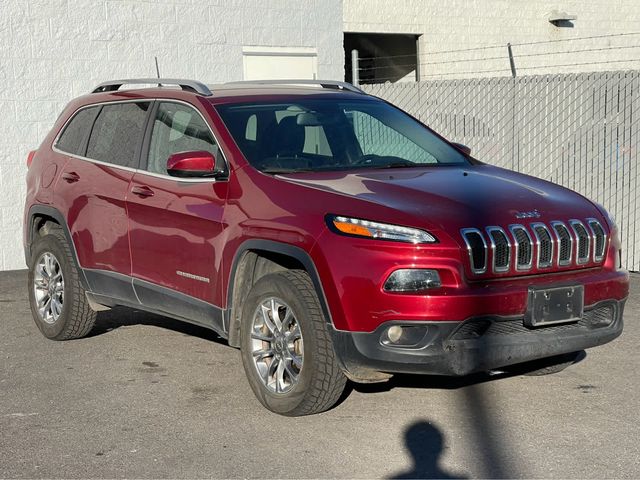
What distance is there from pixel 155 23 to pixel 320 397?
9057 millimetres

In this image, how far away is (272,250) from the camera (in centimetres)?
600

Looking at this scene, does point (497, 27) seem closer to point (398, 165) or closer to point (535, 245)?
point (398, 165)

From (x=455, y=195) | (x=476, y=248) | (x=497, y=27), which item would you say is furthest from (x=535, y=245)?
(x=497, y=27)

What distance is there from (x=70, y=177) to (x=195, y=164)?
185cm

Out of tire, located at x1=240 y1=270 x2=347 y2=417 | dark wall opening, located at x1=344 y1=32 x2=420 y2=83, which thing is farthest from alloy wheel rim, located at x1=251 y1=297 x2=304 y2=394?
dark wall opening, located at x1=344 y1=32 x2=420 y2=83

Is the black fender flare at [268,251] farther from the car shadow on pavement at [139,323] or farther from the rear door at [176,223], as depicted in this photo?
the car shadow on pavement at [139,323]

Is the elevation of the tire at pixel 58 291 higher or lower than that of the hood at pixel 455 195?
lower

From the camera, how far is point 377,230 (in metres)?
5.56

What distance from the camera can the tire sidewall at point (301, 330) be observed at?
5.74 metres

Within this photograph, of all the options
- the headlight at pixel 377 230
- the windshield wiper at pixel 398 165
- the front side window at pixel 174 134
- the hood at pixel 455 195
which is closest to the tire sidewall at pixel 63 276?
the front side window at pixel 174 134

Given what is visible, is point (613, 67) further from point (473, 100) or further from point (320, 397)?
point (320, 397)

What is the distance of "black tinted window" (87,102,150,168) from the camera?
7.41 meters

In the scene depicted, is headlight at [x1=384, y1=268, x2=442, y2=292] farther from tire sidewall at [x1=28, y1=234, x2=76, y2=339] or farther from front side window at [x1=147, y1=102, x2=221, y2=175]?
tire sidewall at [x1=28, y1=234, x2=76, y2=339]

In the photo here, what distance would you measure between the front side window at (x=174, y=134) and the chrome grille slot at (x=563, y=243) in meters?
2.24
